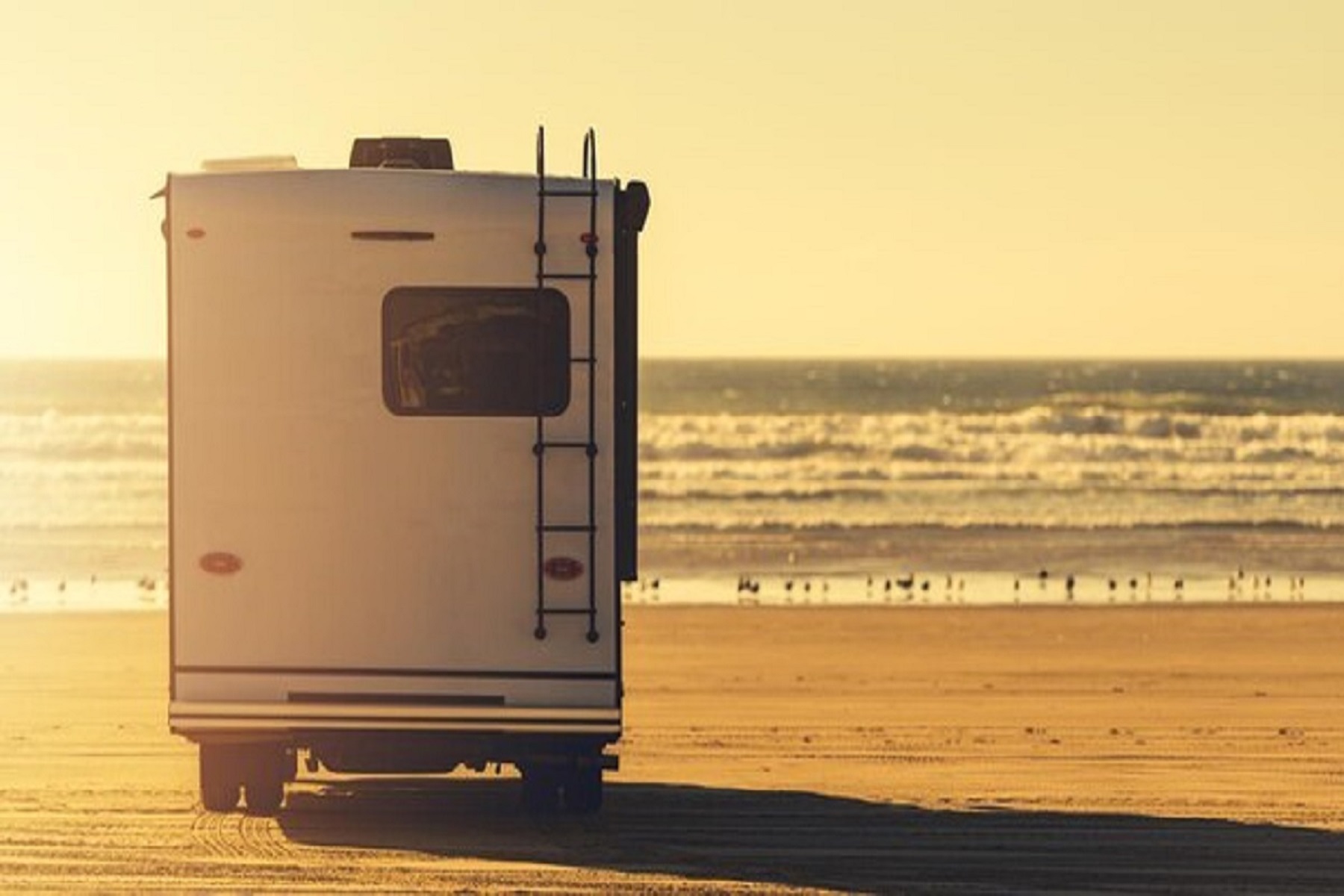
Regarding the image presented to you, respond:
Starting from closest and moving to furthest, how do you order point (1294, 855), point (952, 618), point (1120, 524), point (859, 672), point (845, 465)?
point (1294, 855)
point (859, 672)
point (952, 618)
point (1120, 524)
point (845, 465)

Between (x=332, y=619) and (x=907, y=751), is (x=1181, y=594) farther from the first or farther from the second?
(x=332, y=619)

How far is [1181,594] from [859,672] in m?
10.9

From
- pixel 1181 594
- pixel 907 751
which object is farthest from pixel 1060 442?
pixel 907 751

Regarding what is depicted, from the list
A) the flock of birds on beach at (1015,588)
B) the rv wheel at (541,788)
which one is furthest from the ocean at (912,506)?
the rv wheel at (541,788)

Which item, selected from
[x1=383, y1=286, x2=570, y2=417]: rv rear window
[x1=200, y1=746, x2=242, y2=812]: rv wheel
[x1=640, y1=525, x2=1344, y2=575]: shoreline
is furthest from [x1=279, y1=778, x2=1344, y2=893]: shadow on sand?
[x1=640, y1=525, x2=1344, y2=575]: shoreline

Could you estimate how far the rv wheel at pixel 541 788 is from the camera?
1502 centimetres

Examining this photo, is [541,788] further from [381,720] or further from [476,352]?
[476,352]

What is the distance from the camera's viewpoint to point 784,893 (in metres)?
12.5

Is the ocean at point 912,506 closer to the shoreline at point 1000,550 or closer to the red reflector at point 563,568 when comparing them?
the shoreline at point 1000,550

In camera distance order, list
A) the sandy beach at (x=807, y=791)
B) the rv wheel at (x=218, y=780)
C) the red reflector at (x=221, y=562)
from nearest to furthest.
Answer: the sandy beach at (x=807, y=791) < the red reflector at (x=221, y=562) < the rv wheel at (x=218, y=780)

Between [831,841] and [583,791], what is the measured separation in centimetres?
145

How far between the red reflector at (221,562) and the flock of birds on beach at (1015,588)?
18928 mm

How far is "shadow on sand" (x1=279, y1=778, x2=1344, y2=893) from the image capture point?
512 inches

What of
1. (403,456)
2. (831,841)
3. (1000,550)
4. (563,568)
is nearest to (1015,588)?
(1000,550)
